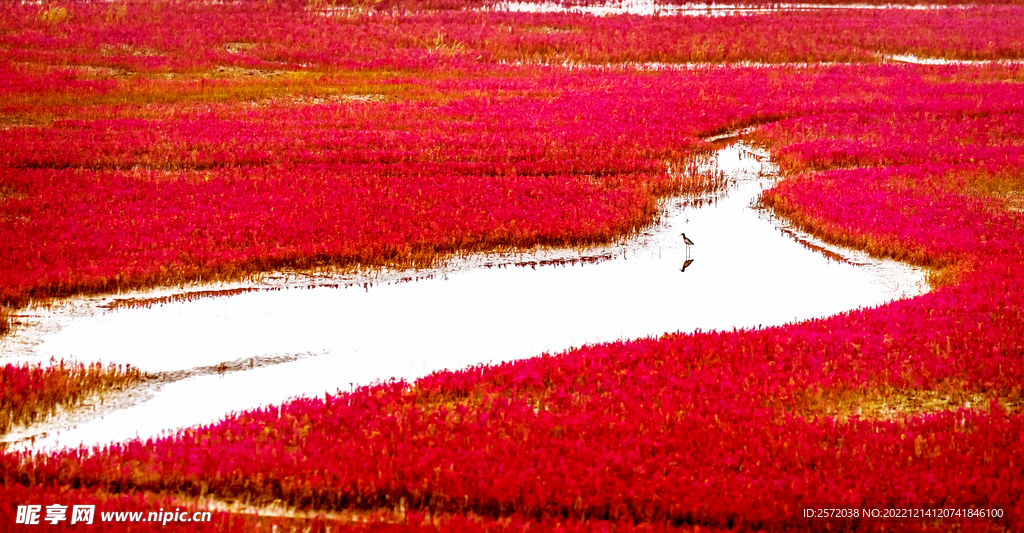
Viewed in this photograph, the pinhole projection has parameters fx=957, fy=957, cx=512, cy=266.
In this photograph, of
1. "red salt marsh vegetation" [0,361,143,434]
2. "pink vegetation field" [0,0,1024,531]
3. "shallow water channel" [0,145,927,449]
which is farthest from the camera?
"shallow water channel" [0,145,927,449]

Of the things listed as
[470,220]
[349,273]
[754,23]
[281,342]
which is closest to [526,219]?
[470,220]

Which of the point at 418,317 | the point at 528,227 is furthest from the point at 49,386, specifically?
the point at 528,227

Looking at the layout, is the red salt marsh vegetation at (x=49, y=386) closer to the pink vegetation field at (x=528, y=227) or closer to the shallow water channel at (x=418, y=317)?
the pink vegetation field at (x=528, y=227)

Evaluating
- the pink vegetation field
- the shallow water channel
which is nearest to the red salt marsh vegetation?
the pink vegetation field

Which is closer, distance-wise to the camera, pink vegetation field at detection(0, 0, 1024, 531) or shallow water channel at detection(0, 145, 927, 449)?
pink vegetation field at detection(0, 0, 1024, 531)

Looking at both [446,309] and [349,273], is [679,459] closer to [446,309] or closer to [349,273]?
[446,309]

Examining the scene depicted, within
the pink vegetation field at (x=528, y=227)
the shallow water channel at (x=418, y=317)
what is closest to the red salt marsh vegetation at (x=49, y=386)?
the pink vegetation field at (x=528, y=227)

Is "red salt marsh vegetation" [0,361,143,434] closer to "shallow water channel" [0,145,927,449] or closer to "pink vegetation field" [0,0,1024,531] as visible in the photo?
"pink vegetation field" [0,0,1024,531]
